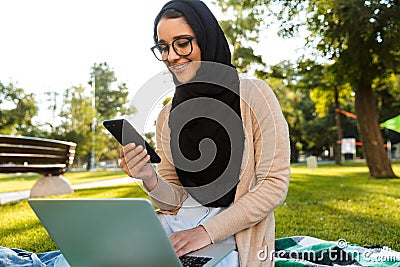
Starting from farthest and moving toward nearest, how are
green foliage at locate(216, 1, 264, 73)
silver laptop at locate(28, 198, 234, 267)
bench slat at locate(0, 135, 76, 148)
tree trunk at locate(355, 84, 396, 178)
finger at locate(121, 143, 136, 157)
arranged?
green foliage at locate(216, 1, 264, 73)
tree trunk at locate(355, 84, 396, 178)
bench slat at locate(0, 135, 76, 148)
finger at locate(121, 143, 136, 157)
silver laptop at locate(28, 198, 234, 267)

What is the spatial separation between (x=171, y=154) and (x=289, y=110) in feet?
93.0

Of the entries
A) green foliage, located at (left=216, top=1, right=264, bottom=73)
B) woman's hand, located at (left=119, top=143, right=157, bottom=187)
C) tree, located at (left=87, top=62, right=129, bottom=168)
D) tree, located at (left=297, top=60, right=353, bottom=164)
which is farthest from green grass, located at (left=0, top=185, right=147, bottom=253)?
tree, located at (left=87, top=62, right=129, bottom=168)

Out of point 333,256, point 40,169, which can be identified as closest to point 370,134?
point 40,169

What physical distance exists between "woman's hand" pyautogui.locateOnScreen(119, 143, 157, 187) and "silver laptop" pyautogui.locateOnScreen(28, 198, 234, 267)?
365mm

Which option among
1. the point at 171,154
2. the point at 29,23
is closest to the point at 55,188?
the point at 171,154

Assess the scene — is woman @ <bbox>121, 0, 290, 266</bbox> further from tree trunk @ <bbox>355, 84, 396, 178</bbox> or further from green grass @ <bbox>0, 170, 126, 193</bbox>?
tree trunk @ <bbox>355, 84, 396, 178</bbox>

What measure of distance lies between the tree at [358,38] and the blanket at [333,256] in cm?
716

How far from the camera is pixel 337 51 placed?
414 inches

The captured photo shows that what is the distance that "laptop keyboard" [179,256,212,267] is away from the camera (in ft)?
4.33

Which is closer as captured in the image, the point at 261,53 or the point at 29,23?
the point at 261,53

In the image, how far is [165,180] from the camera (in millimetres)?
1975

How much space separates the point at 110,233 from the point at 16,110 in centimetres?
2529

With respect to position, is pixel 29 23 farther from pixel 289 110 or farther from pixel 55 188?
pixel 289 110

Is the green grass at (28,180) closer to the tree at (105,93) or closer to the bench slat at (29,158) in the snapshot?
the bench slat at (29,158)
